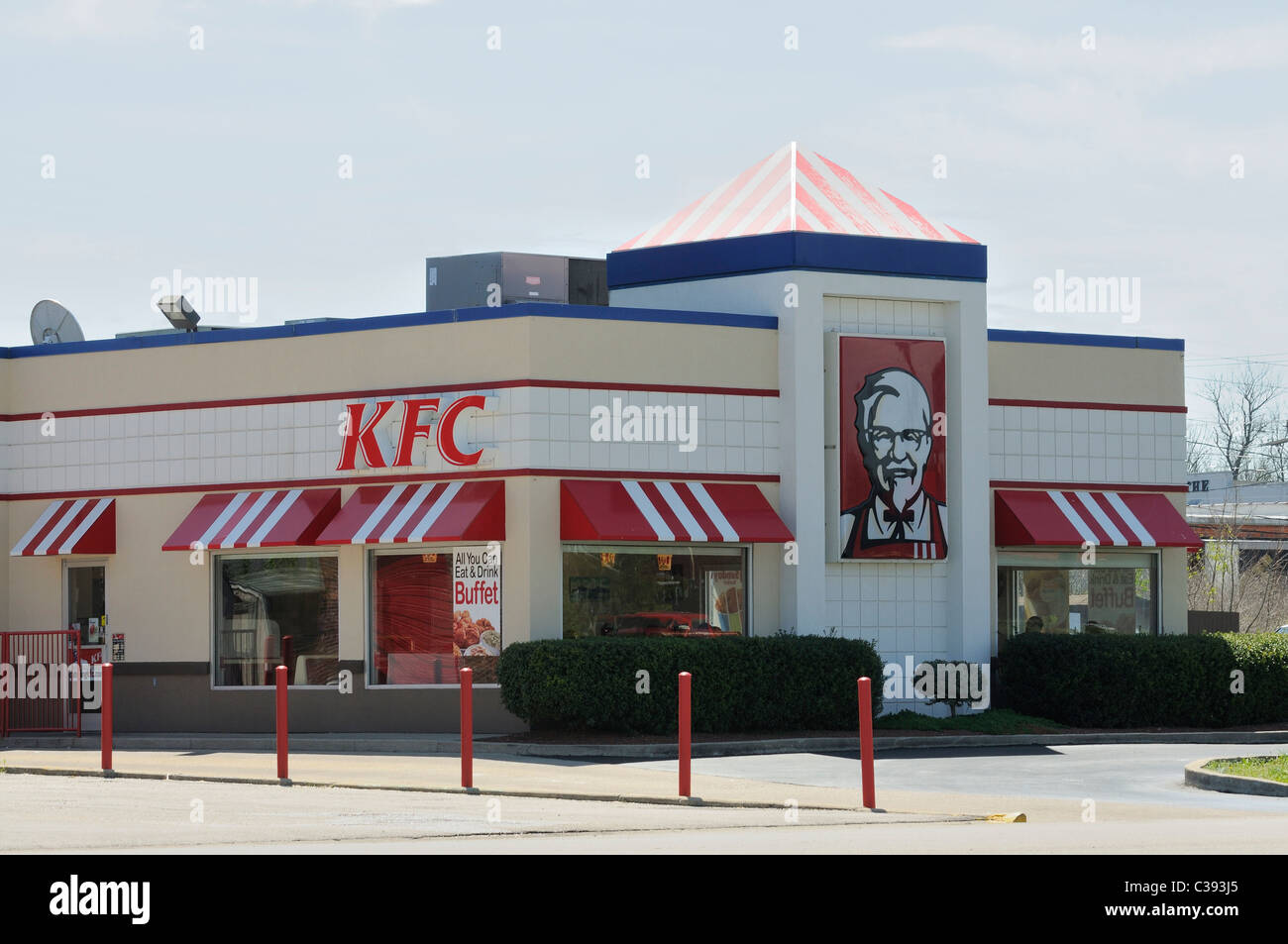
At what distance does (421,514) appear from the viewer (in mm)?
23875

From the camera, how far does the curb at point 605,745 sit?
71.1 feet

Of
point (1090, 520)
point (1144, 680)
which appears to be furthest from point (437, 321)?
point (1144, 680)

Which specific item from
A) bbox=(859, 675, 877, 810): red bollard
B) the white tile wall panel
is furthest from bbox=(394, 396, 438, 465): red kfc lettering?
bbox=(859, 675, 877, 810): red bollard

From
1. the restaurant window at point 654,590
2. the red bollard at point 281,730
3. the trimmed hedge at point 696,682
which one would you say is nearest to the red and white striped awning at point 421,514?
the restaurant window at point 654,590

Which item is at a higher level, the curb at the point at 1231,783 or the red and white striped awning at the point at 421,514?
the red and white striped awning at the point at 421,514

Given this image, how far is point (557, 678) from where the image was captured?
22.4m

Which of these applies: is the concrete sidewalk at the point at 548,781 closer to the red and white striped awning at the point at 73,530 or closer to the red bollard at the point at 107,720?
the red bollard at the point at 107,720

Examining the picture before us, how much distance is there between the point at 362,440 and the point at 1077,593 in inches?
415

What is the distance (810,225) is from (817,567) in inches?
182

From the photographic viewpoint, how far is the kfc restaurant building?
2408 centimetres

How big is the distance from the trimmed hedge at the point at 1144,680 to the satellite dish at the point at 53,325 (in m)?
14.8

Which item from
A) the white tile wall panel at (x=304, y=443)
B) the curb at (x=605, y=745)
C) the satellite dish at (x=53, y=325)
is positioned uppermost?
the satellite dish at (x=53, y=325)
